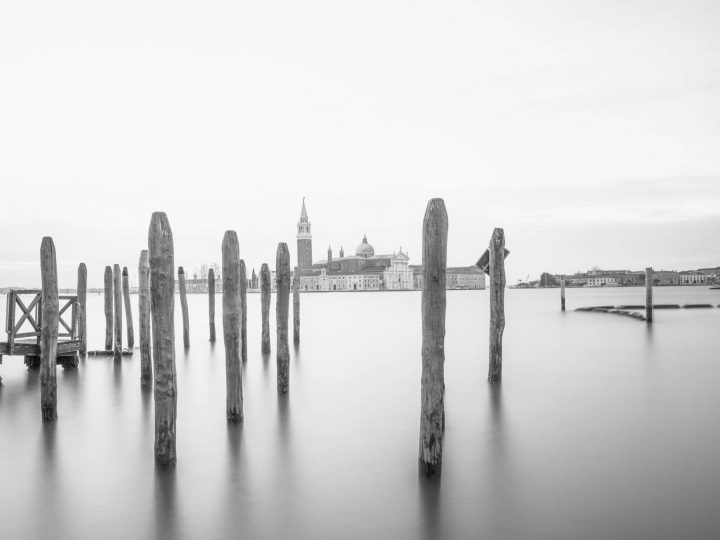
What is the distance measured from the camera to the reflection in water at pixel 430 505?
4.01 metres

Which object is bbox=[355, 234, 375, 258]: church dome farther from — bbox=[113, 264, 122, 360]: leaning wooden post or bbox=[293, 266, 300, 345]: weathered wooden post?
bbox=[113, 264, 122, 360]: leaning wooden post

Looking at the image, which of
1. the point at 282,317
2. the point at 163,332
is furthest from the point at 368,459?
the point at 282,317

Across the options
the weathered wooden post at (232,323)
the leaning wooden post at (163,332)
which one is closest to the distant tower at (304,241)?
the weathered wooden post at (232,323)

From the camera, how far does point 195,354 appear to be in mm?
14258

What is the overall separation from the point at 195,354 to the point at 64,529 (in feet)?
33.9

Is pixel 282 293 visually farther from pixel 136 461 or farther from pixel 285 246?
pixel 136 461

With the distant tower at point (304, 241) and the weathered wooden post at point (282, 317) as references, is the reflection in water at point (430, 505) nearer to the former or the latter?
the weathered wooden post at point (282, 317)

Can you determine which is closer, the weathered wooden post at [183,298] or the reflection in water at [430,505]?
the reflection in water at [430,505]

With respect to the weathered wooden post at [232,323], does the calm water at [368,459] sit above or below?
below

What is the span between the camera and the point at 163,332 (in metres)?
4.87

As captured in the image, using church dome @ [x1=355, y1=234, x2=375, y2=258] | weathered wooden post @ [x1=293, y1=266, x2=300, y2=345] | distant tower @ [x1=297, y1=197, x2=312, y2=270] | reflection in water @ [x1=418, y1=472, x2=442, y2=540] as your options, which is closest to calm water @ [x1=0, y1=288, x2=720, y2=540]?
reflection in water @ [x1=418, y1=472, x2=442, y2=540]

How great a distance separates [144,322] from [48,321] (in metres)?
3.12

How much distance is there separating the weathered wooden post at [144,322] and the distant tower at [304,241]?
11815 cm

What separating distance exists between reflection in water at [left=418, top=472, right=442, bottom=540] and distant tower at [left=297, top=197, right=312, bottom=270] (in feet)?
406
